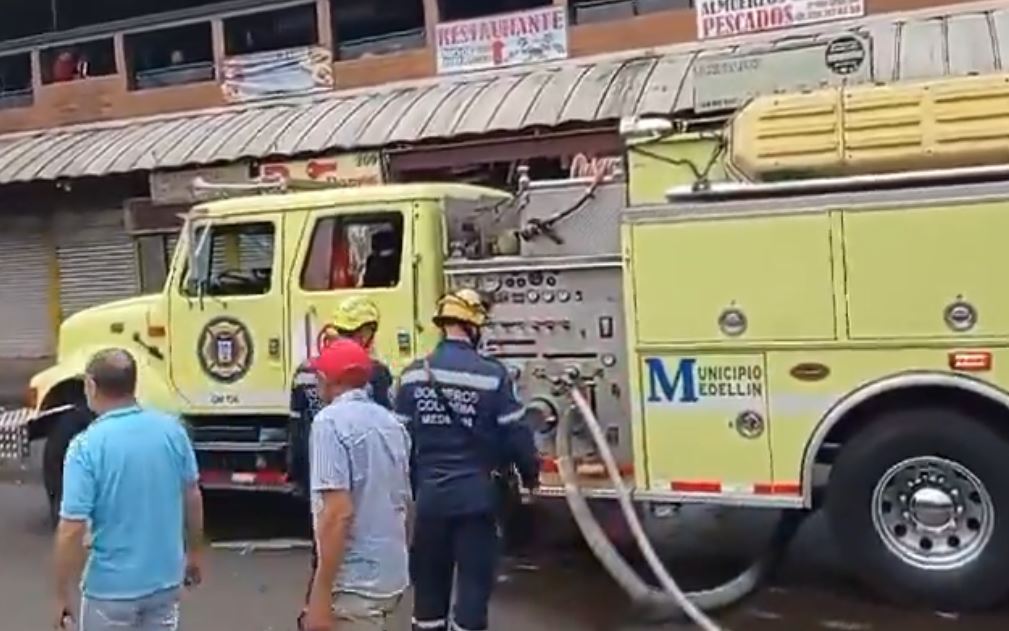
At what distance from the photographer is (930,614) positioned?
292 inches

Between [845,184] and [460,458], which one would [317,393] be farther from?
[845,184]

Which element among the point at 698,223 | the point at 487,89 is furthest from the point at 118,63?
the point at 698,223

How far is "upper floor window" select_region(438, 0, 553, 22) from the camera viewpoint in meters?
17.2

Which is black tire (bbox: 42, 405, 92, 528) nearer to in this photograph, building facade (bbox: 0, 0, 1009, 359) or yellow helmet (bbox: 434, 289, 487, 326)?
building facade (bbox: 0, 0, 1009, 359)

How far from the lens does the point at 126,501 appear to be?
464 cm

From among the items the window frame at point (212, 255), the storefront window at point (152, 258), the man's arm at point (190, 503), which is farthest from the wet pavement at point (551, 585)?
the storefront window at point (152, 258)

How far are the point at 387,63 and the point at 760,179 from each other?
1094 cm

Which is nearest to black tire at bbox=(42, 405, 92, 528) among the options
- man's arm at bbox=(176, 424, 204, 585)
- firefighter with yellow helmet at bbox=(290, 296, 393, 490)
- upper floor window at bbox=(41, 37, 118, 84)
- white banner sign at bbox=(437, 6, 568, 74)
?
firefighter with yellow helmet at bbox=(290, 296, 393, 490)

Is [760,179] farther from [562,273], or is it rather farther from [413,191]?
[413,191]

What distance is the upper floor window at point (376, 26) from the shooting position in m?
18.3

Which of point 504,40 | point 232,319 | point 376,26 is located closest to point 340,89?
point 376,26

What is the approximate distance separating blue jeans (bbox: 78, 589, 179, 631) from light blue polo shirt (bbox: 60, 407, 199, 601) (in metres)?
0.02

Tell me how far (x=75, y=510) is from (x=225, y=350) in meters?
5.24

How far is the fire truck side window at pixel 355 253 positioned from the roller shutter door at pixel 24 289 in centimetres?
1257
